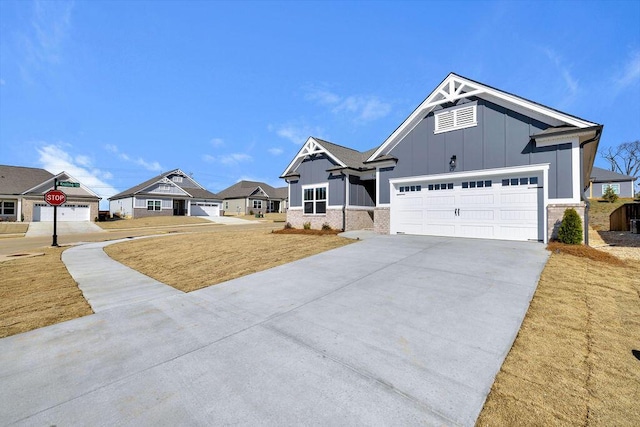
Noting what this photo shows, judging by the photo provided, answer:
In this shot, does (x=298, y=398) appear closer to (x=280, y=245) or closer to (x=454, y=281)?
(x=454, y=281)

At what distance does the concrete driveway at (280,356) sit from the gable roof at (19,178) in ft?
142

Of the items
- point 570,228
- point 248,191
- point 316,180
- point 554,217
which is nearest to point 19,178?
point 248,191

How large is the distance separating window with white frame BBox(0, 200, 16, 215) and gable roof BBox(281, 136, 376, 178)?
36.7 m

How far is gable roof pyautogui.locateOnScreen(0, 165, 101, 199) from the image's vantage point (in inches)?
1308

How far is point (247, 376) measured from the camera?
3.17 meters

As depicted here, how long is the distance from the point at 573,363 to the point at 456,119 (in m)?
11.4

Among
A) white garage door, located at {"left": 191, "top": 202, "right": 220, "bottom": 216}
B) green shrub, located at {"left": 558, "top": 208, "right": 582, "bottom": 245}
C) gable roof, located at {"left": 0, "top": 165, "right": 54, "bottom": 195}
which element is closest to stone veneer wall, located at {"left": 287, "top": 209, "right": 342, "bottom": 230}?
green shrub, located at {"left": 558, "top": 208, "right": 582, "bottom": 245}

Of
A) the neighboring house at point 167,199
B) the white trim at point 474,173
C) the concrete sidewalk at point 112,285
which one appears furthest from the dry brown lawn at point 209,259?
the neighboring house at point 167,199

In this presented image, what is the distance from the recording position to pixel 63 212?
33875mm

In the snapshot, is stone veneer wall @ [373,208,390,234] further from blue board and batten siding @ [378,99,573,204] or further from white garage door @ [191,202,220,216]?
white garage door @ [191,202,220,216]

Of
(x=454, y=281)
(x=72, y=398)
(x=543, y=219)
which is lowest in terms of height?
(x=72, y=398)

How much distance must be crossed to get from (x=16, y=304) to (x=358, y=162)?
54.5ft

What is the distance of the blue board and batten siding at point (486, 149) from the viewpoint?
33.2 feet

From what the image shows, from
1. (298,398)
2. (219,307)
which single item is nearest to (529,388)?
(298,398)
